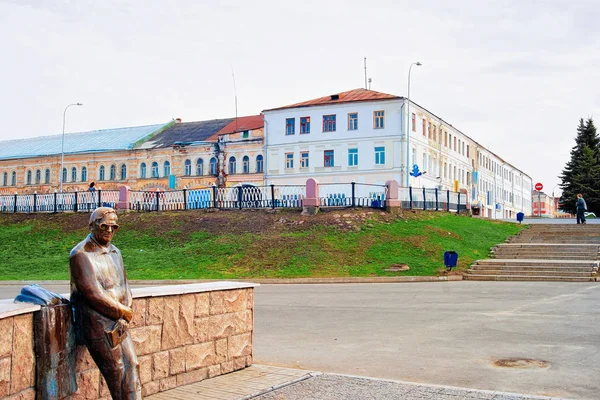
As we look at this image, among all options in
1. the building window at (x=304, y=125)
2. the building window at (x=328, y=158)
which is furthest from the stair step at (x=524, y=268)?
the building window at (x=304, y=125)

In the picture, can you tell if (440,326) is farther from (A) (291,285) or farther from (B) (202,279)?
(B) (202,279)

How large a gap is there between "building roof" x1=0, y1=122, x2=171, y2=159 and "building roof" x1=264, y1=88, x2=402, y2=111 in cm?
1766

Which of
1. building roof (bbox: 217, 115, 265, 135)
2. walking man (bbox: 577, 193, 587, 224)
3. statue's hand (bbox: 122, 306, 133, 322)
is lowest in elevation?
statue's hand (bbox: 122, 306, 133, 322)

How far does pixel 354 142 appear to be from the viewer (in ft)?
183

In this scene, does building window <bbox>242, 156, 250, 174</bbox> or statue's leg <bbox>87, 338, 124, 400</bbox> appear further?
building window <bbox>242, 156, 250, 174</bbox>

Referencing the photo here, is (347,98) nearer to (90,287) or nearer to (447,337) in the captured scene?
(447,337)

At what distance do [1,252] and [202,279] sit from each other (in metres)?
13.6

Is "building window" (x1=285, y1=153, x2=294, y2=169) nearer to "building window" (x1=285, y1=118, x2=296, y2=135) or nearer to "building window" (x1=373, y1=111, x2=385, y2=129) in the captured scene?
"building window" (x1=285, y1=118, x2=296, y2=135)

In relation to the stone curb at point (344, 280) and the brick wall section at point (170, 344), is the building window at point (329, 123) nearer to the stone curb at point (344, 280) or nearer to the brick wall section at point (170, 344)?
the stone curb at point (344, 280)

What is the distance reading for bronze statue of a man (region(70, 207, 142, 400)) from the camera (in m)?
4.78

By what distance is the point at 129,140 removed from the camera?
6694cm

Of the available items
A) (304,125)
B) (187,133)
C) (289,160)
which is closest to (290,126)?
(304,125)

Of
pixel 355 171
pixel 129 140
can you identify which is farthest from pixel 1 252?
pixel 129 140

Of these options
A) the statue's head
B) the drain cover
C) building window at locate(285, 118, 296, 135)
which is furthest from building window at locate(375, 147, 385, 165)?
the statue's head
